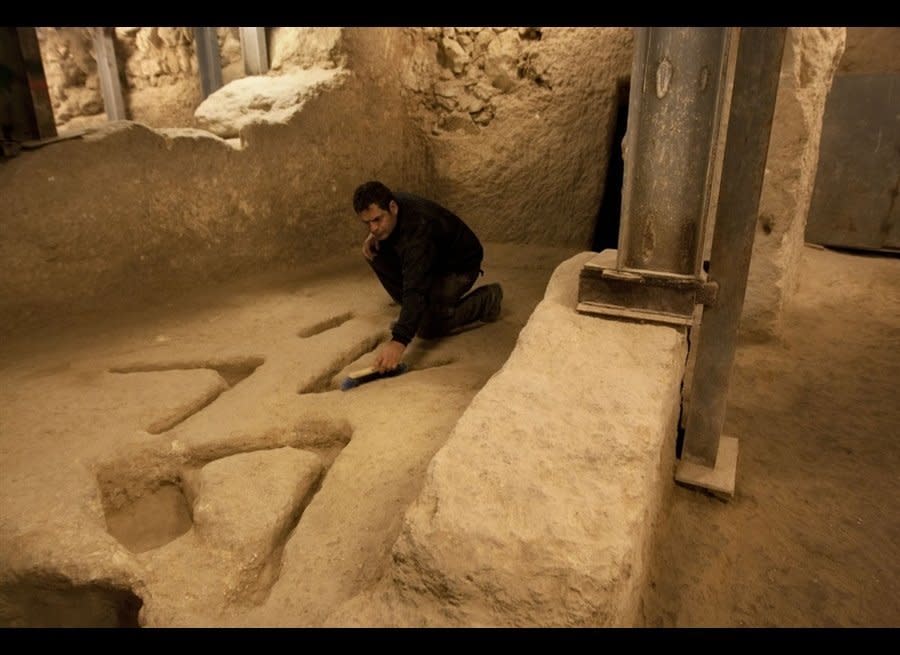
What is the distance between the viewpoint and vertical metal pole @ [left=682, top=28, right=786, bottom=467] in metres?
1.95

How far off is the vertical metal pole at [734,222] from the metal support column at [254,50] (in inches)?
183

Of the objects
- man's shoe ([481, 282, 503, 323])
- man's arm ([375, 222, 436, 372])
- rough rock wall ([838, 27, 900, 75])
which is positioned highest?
rough rock wall ([838, 27, 900, 75])

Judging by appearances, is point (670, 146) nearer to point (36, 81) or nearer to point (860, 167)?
point (36, 81)

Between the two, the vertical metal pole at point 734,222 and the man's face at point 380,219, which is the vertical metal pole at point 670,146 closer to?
the vertical metal pole at point 734,222


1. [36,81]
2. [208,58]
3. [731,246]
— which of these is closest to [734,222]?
[731,246]

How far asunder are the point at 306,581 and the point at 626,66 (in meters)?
4.98

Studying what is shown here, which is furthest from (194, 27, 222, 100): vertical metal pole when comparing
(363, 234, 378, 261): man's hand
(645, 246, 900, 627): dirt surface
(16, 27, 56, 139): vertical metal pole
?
(645, 246, 900, 627): dirt surface

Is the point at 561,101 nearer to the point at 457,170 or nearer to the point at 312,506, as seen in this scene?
the point at 457,170

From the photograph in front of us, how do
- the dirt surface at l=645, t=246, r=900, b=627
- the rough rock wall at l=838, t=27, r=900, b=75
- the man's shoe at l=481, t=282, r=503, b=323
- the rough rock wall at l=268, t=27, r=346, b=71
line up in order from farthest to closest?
1. the rough rock wall at l=838, t=27, r=900, b=75
2. the rough rock wall at l=268, t=27, r=346, b=71
3. the man's shoe at l=481, t=282, r=503, b=323
4. the dirt surface at l=645, t=246, r=900, b=627

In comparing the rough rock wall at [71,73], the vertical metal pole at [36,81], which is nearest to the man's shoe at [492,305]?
the vertical metal pole at [36,81]

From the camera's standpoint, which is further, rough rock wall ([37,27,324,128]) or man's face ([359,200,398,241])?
rough rock wall ([37,27,324,128])

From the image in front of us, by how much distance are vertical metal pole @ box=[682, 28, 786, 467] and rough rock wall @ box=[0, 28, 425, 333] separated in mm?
3628

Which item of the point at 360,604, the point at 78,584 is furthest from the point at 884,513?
the point at 78,584

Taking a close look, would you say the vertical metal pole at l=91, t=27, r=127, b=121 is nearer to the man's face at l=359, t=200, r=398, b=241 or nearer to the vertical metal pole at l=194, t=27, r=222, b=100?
the vertical metal pole at l=194, t=27, r=222, b=100
